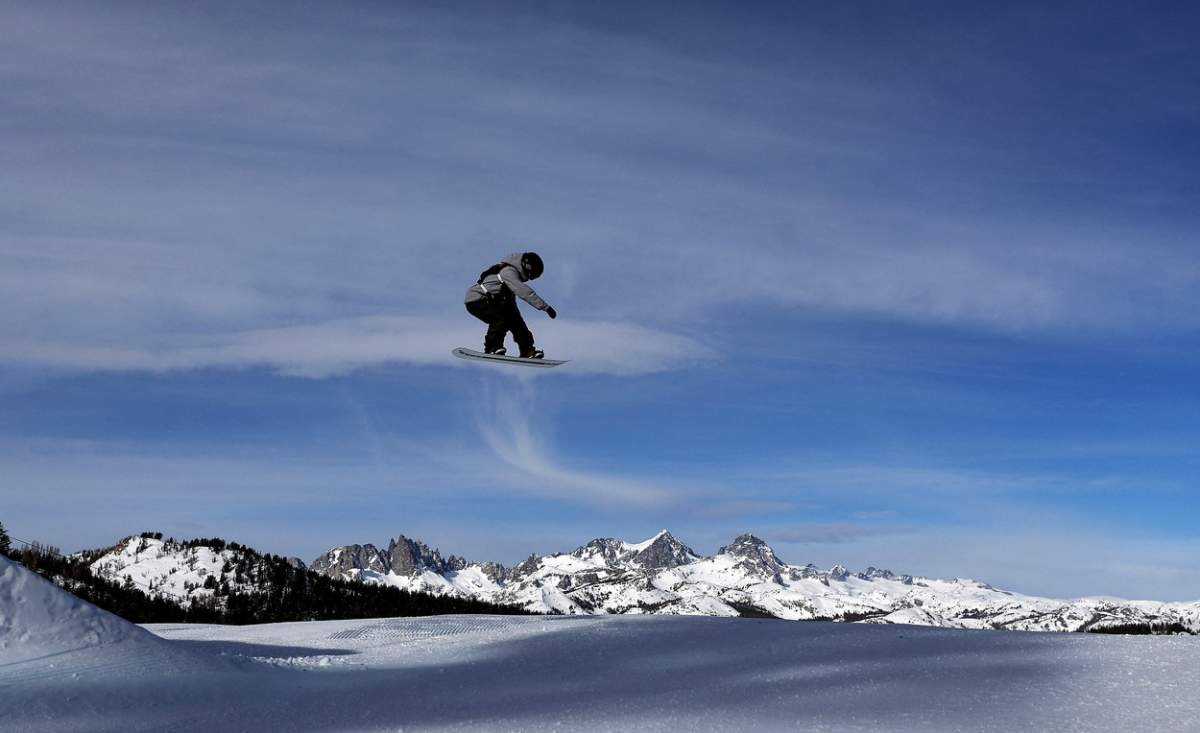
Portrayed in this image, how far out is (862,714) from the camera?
1126cm

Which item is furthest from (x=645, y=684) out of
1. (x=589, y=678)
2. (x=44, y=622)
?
(x=44, y=622)

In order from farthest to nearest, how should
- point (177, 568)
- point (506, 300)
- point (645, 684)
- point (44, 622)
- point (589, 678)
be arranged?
point (177, 568) → point (506, 300) → point (44, 622) → point (589, 678) → point (645, 684)

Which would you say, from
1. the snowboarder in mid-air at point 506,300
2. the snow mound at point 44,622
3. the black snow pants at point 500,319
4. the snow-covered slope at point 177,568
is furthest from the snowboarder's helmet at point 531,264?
the snow-covered slope at point 177,568

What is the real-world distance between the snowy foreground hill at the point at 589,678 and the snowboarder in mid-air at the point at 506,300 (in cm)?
526

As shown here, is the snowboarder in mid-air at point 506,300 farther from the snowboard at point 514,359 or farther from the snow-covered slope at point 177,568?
the snow-covered slope at point 177,568

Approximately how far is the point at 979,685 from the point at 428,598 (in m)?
28.8

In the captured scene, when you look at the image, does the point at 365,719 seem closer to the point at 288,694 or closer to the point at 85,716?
the point at 288,694

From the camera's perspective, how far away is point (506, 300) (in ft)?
59.8

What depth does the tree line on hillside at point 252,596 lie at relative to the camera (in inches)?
1304

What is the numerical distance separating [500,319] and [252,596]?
2350cm

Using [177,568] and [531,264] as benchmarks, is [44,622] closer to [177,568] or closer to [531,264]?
[531,264]

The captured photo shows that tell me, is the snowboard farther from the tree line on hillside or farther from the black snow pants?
the tree line on hillside

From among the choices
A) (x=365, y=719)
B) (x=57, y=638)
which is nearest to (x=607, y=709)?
(x=365, y=719)

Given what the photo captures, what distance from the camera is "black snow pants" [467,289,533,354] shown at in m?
18.2
